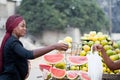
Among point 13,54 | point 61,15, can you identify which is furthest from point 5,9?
point 13,54

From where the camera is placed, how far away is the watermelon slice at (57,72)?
3562mm

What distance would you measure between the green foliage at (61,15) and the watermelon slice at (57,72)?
3061 centimetres

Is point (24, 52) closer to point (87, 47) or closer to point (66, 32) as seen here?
point (87, 47)

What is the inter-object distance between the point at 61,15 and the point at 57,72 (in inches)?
1279

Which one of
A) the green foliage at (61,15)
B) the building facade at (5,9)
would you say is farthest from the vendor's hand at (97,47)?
the green foliage at (61,15)

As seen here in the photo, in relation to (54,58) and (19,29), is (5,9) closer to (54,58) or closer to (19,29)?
(54,58)

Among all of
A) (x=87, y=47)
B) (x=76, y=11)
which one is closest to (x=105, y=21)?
(x=76, y=11)

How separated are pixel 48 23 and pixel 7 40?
31.3 meters

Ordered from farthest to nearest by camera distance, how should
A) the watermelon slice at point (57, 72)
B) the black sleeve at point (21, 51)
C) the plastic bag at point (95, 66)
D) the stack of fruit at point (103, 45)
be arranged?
the stack of fruit at point (103, 45)
the watermelon slice at point (57, 72)
the plastic bag at point (95, 66)
the black sleeve at point (21, 51)

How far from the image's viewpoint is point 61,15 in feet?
118

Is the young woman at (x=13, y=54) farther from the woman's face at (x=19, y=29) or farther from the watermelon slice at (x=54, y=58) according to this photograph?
the watermelon slice at (x=54, y=58)

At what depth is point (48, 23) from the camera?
34.5 meters

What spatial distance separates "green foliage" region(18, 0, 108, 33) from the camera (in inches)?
1368

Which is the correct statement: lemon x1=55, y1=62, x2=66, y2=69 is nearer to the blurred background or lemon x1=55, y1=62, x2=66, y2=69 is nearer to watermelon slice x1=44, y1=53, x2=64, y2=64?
watermelon slice x1=44, y1=53, x2=64, y2=64
